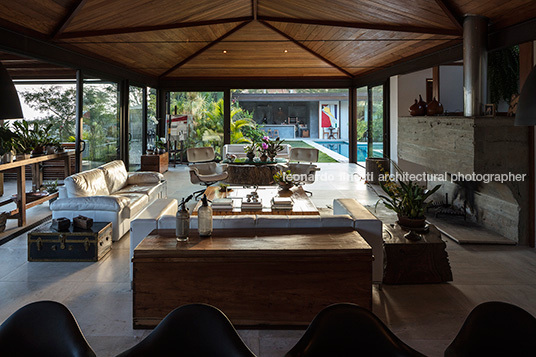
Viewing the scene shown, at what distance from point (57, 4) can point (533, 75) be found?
18.8ft

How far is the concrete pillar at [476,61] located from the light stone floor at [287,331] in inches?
70.7

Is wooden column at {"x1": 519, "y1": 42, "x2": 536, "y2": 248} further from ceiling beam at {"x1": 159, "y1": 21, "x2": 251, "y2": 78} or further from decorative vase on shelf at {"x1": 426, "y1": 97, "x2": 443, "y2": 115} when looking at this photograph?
ceiling beam at {"x1": 159, "y1": 21, "x2": 251, "y2": 78}

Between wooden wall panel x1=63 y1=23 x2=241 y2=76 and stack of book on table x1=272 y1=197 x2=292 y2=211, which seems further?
wooden wall panel x1=63 y1=23 x2=241 y2=76

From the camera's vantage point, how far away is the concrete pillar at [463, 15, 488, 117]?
575cm

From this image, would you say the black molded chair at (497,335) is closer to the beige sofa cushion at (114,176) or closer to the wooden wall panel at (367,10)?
the wooden wall panel at (367,10)

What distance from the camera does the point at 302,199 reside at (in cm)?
618

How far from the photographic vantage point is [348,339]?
1.88 metres

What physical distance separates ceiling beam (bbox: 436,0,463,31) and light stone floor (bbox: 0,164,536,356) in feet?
9.41

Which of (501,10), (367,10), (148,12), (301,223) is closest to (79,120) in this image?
(148,12)

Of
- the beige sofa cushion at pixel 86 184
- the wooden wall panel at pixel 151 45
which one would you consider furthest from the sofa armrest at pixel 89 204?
the wooden wall panel at pixel 151 45

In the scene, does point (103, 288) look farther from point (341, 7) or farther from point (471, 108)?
point (341, 7)

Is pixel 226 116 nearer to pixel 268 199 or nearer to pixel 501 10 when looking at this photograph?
pixel 268 199

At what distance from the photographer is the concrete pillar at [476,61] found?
575 centimetres

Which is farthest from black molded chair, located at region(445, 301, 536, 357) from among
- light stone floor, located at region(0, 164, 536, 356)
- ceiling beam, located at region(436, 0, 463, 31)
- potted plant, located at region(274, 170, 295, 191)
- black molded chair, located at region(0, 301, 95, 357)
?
potted plant, located at region(274, 170, 295, 191)
